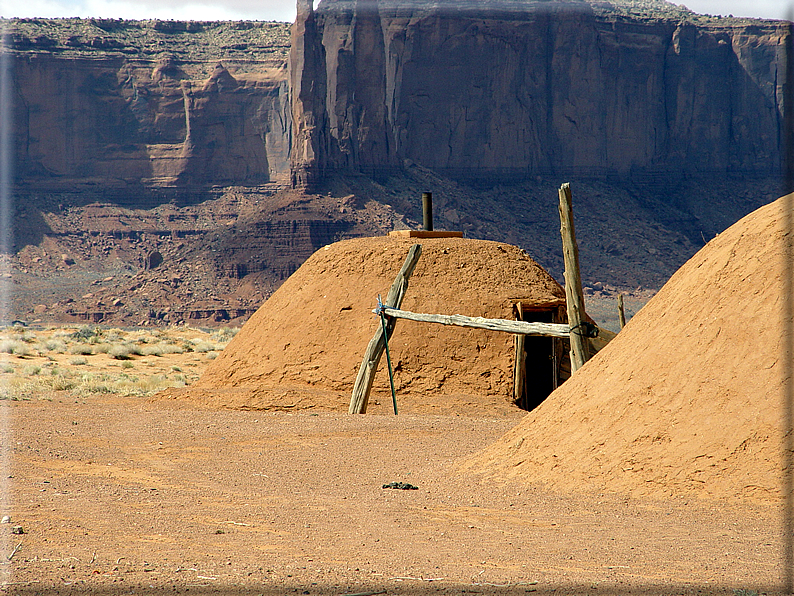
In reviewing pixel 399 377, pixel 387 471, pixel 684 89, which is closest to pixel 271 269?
pixel 684 89

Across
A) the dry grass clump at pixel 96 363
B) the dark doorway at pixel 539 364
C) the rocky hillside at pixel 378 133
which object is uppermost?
the rocky hillside at pixel 378 133

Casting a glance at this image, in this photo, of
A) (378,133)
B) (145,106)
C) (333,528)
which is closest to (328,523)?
(333,528)

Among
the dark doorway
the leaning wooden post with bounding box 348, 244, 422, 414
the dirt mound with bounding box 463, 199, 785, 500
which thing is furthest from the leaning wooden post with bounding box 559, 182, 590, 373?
the dark doorway

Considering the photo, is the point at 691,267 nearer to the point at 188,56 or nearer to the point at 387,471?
the point at 387,471

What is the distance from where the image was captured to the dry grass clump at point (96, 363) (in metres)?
17.5

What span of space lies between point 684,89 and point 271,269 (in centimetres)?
4310

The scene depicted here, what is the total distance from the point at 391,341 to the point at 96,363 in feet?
41.3

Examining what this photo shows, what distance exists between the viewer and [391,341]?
13.5 meters

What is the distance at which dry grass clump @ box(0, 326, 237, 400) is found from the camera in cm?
1753

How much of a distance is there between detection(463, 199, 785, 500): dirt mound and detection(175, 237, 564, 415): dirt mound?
472cm

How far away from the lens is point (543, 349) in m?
14.5

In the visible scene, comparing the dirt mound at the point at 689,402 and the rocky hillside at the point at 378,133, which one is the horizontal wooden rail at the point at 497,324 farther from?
the rocky hillside at the point at 378,133

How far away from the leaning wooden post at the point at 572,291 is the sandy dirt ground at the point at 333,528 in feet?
4.56

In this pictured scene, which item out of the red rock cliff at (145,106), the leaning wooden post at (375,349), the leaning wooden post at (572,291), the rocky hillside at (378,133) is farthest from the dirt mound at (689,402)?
the red rock cliff at (145,106)
